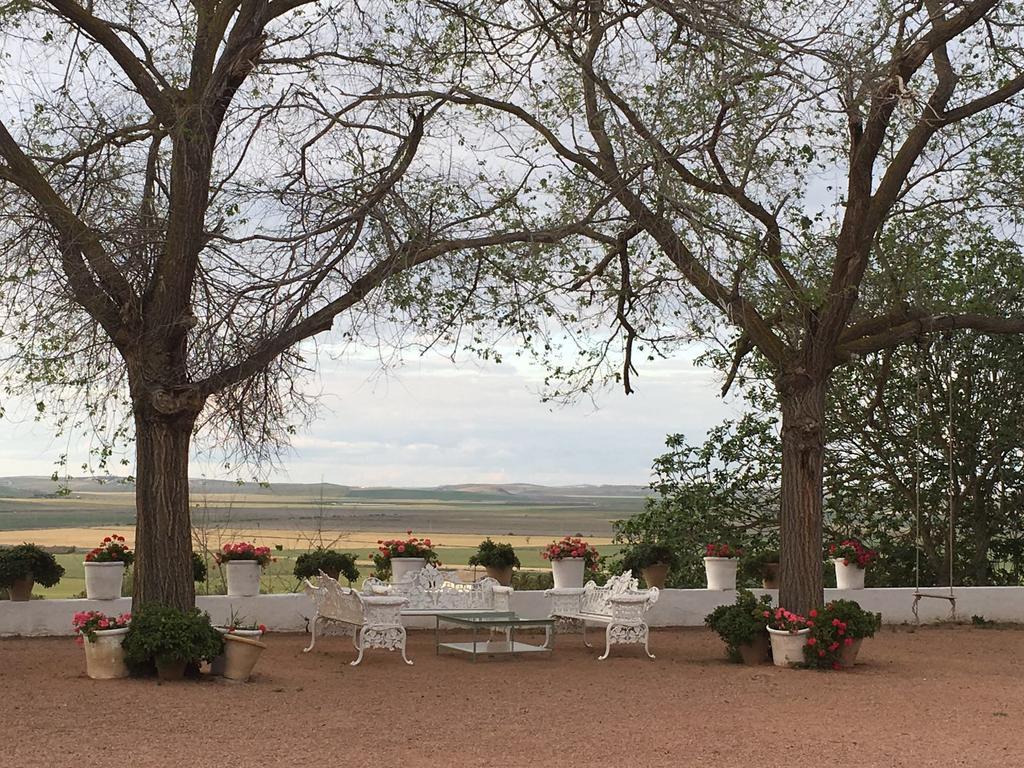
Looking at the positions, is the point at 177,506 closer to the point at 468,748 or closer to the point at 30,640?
the point at 30,640

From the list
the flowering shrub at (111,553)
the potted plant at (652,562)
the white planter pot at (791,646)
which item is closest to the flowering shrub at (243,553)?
the flowering shrub at (111,553)

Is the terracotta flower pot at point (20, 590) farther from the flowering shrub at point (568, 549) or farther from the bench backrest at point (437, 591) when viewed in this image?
the flowering shrub at point (568, 549)

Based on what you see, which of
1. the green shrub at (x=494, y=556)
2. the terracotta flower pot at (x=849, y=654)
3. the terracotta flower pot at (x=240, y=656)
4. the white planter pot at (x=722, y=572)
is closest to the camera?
the terracotta flower pot at (x=240, y=656)

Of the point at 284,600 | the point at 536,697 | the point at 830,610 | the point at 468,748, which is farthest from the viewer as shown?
the point at 284,600

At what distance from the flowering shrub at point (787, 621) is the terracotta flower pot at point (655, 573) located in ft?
9.99

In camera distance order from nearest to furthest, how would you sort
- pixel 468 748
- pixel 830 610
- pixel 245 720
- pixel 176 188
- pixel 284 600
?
pixel 468 748 → pixel 245 720 → pixel 176 188 → pixel 830 610 → pixel 284 600

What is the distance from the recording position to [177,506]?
9.23 meters

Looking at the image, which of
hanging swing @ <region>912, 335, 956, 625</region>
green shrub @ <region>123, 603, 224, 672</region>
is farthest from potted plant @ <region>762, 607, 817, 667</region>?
green shrub @ <region>123, 603, 224, 672</region>

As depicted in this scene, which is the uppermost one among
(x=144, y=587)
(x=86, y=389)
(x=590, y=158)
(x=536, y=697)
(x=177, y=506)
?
(x=590, y=158)

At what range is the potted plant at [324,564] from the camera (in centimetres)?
1261

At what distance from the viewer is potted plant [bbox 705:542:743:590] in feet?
45.5

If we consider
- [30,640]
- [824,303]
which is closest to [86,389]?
[30,640]

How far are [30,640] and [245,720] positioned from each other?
15.5ft

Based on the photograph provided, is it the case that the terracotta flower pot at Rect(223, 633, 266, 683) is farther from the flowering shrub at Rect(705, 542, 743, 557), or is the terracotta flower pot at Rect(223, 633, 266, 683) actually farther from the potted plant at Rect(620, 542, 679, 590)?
the flowering shrub at Rect(705, 542, 743, 557)
